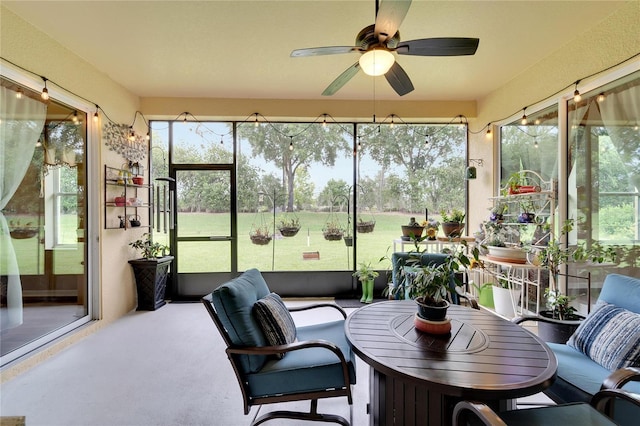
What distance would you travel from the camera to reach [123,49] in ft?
9.73

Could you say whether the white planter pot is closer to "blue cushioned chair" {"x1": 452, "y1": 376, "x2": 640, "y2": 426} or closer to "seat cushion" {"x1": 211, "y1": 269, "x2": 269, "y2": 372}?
"blue cushioned chair" {"x1": 452, "y1": 376, "x2": 640, "y2": 426}

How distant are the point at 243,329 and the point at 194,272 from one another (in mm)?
3171

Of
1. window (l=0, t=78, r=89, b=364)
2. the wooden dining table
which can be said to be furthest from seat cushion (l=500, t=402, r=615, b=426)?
window (l=0, t=78, r=89, b=364)

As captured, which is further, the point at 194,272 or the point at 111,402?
the point at 194,272

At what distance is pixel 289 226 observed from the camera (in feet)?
14.6

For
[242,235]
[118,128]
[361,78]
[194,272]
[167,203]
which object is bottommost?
[194,272]

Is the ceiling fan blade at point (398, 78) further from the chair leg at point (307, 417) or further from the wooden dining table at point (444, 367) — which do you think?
the chair leg at point (307, 417)

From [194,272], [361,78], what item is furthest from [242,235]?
[361,78]

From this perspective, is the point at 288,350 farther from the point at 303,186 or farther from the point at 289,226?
the point at 303,186

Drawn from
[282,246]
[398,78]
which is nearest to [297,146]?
[282,246]

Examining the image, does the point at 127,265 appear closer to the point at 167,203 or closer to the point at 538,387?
the point at 167,203

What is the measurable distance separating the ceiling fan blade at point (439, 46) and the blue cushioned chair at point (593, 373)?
1819 millimetres

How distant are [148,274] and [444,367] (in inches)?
155

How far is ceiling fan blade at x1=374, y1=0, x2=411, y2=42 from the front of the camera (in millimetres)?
1471
